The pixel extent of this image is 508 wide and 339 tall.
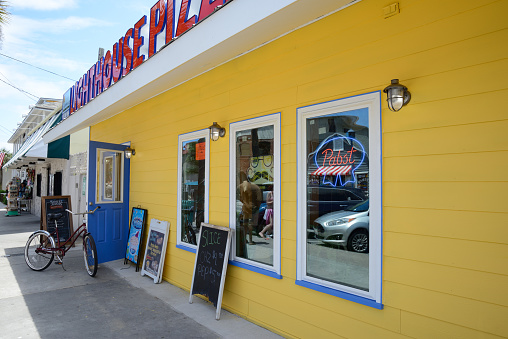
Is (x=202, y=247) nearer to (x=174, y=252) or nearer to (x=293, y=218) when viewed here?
(x=174, y=252)

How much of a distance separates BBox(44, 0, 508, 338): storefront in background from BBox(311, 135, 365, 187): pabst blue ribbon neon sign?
12 mm

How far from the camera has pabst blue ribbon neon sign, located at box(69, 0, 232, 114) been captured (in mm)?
4125

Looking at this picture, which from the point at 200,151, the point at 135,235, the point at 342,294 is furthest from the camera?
the point at 135,235

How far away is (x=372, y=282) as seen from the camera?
256 cm

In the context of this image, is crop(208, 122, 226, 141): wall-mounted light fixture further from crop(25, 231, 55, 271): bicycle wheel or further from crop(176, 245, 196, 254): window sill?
crop(25, 231, 55, 271): bicycle wheel

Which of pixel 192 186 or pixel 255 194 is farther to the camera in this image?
pixel 192 186

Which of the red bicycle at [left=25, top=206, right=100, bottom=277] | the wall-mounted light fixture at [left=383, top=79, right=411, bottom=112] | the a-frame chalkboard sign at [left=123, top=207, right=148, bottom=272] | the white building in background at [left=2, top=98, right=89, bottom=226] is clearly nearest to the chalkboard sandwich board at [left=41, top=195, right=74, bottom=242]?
the red bicycle at [left=25, top=206, right=100, bottom=277]

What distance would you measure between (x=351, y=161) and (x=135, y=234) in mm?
4681

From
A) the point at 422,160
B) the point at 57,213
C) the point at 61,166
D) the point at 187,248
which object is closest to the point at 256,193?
the point at 187,248

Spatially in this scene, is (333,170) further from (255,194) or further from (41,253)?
(41,253)

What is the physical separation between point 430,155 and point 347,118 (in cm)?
79

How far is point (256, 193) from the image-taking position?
3795 millimetres

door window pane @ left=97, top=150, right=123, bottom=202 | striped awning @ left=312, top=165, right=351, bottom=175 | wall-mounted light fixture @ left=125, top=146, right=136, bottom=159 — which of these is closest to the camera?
striped awning @ left=312, top=165, right=351, bottom=175

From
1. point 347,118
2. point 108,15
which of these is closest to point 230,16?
point 347,118
